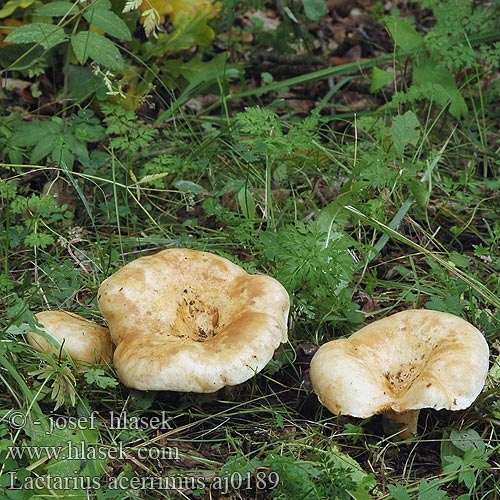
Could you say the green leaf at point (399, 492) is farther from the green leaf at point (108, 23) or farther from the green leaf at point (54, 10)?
the green leaf at point (54, 10)

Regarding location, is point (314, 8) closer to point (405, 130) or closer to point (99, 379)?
point (405, 130)

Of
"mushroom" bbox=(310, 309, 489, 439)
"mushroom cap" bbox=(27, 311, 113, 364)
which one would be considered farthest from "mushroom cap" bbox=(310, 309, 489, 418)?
"mushroom cap" bbox=(27, 311, 113, 364)

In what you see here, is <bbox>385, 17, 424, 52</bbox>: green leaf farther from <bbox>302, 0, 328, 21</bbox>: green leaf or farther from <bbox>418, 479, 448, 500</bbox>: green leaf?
<bbox>418, 479, 448, 500</bbox>: green leaf

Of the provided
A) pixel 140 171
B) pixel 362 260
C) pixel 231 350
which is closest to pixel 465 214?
pixel 362 260

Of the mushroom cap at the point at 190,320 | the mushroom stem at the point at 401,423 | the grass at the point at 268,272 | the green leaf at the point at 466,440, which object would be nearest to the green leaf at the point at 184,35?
the grass at the point at 268,272

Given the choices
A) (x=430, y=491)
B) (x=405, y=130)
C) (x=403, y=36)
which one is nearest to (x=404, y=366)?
(x=430, y=491)
